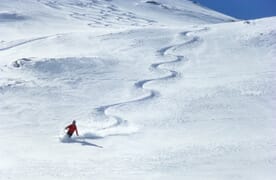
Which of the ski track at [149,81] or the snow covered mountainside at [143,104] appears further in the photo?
the ski track at [149,81]

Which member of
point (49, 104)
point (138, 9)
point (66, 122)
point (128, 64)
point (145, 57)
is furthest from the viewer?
point (138, 9)

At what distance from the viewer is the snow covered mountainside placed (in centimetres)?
1486

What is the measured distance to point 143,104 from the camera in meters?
22.7

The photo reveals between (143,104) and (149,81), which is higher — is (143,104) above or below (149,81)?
above

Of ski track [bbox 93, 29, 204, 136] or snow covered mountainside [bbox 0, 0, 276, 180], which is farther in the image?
ski track [bbox 93, 29, 204, 136]

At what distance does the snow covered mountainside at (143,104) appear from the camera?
48.8ft

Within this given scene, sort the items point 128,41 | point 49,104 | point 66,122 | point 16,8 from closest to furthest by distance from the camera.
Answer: point 66,122
point 49,104
point 128,41
point 16,8

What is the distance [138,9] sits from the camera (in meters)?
81.7

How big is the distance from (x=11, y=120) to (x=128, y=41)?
17.8m

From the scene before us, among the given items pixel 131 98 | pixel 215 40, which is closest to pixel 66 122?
pixel 131 98

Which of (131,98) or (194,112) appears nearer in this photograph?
(194,112)

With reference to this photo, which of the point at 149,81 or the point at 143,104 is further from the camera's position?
the point at 149,81

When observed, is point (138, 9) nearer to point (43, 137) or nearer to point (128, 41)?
point (128, 41)

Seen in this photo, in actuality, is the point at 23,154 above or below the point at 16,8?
above
